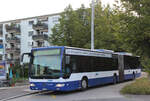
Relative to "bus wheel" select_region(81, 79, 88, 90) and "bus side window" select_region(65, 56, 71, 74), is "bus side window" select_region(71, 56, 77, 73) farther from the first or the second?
"bus wheel" select_region(81, 79, 88, 90)

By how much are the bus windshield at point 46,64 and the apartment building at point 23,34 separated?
127 feet

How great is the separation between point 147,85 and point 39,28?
140 ft

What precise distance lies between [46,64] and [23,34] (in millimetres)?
46752

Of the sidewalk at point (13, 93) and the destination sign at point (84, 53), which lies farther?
the destination sign at point (84, 53)

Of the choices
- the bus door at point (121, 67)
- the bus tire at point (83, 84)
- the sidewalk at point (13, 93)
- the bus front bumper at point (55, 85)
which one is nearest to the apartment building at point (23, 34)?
the bus door at point (121, 67)

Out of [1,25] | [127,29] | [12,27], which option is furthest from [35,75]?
[1,25]

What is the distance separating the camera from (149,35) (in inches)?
502

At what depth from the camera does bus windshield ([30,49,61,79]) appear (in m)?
12.6

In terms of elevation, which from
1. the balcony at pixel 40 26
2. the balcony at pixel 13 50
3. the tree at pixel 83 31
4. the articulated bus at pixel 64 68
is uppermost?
the balcony at pixel 40 26

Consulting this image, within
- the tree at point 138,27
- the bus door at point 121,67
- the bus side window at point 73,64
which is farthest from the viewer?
the bus door at point 121,67

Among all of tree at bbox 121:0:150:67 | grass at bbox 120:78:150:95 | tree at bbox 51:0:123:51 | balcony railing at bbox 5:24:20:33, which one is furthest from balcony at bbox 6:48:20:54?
grass at bbox 120:78:150:95

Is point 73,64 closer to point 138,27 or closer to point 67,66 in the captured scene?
point 67,66

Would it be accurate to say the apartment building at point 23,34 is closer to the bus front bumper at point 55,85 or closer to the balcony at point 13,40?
the balcony at point 13,40

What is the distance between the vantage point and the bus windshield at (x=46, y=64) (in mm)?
12633
